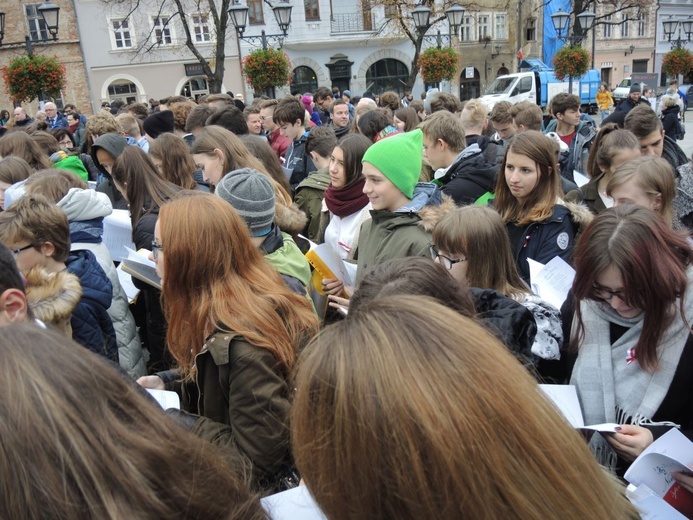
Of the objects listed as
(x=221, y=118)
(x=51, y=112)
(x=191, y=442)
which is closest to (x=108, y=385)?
(x=191, y=442)

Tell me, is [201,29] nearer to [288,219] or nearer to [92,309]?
[288,219]

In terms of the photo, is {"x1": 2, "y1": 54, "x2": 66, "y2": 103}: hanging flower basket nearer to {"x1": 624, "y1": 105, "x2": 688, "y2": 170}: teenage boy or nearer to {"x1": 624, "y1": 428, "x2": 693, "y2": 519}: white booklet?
{"x1": 624, "y1": 105, "x2": 688, "y2": 170}: teenage boy

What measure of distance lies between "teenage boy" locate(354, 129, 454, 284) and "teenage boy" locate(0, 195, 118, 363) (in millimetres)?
1365

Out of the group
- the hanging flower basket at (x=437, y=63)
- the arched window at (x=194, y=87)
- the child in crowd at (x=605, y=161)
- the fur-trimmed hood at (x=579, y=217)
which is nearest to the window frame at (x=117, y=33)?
the arched window at (x=194, y=87)

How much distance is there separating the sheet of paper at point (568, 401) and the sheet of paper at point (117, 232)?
3207 mm

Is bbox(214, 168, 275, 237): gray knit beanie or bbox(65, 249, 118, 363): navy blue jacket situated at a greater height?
bbox(214, 168, 275, 237): gray knit beanie

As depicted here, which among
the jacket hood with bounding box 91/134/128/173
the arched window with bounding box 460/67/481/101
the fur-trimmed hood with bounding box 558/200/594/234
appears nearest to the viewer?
the fur-trimmed hood with bounding box 558/200/594/234

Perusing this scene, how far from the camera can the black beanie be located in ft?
22.4

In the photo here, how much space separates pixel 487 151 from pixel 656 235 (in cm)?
300

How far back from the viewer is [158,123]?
22.4ft

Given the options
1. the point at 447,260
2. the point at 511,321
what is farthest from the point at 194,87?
the point at 511,321

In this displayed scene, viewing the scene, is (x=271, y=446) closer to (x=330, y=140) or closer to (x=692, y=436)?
(x=692, y=436)

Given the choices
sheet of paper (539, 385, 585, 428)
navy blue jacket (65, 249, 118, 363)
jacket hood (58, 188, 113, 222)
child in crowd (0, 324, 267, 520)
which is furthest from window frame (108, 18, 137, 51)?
child in crowd (0, 324, 267, 520)

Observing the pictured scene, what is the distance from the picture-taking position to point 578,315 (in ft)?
7.11
